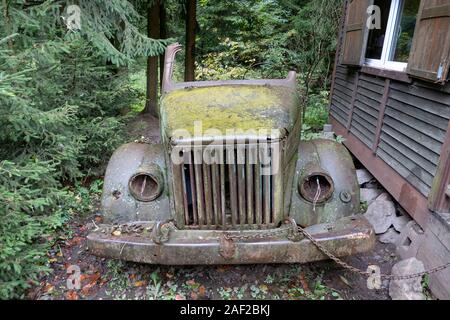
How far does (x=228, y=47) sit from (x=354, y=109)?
258 inches

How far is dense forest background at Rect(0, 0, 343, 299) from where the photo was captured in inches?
117

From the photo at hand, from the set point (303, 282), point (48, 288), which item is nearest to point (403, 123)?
point (303, 282)

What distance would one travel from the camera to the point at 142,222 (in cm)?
285

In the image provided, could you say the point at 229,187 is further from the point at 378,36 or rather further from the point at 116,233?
the point at 378,36

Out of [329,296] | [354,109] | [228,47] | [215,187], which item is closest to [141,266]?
[215,187]

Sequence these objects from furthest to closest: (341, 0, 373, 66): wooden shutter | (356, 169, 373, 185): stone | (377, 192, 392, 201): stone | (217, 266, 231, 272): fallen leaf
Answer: (341, 0, 373, 66): wooden shutter, (356, 169, 373, 185): stone, (377, 192, 392, 201): stone, (217, 266, 231, 272): fallen leaf

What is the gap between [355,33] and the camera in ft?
19.1

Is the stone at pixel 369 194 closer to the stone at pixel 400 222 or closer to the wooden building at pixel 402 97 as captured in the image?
the wooden building at pixel 402 97

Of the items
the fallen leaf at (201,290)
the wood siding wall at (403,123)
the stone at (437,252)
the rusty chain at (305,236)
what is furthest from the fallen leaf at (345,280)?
the fallen leaf at (201,290)

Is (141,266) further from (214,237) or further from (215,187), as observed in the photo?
(215,187)

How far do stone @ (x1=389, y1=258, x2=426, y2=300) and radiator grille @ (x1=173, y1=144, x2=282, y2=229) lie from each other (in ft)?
4.55

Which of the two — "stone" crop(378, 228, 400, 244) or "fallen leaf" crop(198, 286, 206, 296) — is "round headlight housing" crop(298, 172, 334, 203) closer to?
"fallen leaf" crop(198, 286, 206, 296)

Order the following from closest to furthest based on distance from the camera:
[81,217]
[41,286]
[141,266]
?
[41,286] → [141,266] → [81,217]

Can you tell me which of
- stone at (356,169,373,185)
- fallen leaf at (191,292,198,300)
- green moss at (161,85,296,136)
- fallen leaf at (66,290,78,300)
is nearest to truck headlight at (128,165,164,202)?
green moss at (161,85,296,136)
